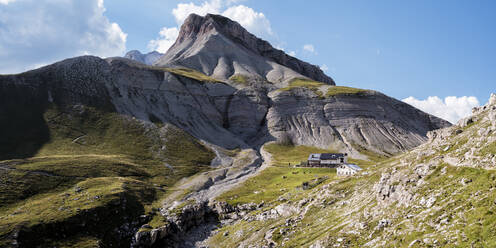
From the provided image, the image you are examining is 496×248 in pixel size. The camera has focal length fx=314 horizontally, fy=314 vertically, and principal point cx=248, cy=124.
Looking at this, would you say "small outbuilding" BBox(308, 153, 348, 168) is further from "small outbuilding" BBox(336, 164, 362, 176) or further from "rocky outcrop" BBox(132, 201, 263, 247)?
"rocky outcrop" BBox(132, 201, 263, 247)

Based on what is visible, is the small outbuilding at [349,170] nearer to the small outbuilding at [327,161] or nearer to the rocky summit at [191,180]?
the rocky summit at [191,180]

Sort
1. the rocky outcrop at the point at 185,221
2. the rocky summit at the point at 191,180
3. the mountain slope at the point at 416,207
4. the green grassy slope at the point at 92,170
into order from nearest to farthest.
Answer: the mountain slope at the point at 416,207 → the rocky summit at the point at 191,180 → the green grassy slope at the point at 92,170 → the rocky outcrop at the point at 185,221

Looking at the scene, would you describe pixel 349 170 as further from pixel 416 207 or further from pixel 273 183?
pixel 416 207

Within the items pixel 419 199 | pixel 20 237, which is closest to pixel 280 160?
pixel 20 237

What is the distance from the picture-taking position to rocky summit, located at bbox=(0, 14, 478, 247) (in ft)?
105

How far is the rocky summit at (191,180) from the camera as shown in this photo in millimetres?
32000

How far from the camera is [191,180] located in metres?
120

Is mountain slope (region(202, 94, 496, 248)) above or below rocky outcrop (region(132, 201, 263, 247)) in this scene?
above

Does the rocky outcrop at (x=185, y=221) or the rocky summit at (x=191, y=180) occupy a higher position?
the rocky summit at (x=191, y=180)

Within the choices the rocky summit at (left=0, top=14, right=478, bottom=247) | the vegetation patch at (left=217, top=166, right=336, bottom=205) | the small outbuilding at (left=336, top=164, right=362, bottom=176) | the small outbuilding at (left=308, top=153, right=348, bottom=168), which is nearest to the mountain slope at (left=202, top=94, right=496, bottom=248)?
the rocky summit at (left=0, top=14, right=478, bottom=247)

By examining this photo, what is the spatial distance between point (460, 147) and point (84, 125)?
156177mm

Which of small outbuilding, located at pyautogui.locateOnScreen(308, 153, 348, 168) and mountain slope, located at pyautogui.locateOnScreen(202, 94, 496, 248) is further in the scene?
small outbuilding, located at pyautogui.locateOnScreen(308, 153, 348, 168)

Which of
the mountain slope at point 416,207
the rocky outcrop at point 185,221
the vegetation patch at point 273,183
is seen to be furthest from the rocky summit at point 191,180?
the vegetation patch at point 273,183

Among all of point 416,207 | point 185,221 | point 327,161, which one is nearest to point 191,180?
point 185,221
